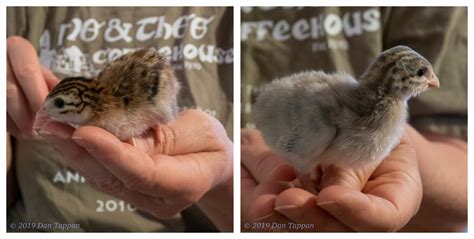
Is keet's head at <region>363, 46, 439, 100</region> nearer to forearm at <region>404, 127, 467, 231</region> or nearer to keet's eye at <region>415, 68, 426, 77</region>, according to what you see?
keet's eye at <region>415, 68, 426, 77</region>

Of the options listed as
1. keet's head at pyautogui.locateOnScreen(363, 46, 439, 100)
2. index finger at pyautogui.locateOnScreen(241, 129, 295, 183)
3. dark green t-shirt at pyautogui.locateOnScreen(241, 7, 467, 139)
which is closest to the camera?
keet's head at pyautogui.locateOnScreen(363, 46, 439, 100)

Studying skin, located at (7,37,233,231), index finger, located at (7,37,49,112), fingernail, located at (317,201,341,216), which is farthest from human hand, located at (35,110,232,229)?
fingernail, located at (317,201,341,216)

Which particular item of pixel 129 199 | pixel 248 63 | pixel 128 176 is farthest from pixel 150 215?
pixel 248 63

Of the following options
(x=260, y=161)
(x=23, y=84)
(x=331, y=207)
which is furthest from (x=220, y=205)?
(x=23, y=84)

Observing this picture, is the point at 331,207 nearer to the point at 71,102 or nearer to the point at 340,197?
the point at 340,197

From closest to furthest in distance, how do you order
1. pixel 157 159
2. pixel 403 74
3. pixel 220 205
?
1. pixel 403 74
2. pixel 157 159
3. pixel 220 205

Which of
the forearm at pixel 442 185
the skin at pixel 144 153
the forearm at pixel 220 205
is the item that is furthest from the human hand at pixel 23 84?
the forearm at pixel 442 185
